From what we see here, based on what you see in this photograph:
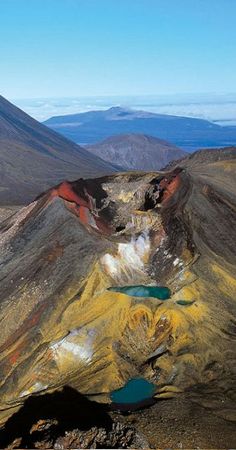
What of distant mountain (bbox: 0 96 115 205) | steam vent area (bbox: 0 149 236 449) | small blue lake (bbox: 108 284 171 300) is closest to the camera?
steam vent area (bbox: 0 149 236 449)

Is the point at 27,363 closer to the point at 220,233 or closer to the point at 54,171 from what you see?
the point at 220,233

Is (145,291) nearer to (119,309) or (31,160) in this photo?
(119,309)

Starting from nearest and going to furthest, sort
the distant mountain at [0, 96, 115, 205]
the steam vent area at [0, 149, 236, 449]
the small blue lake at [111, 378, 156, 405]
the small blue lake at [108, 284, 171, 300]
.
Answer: the steam vent area at [0, 149, 236, 449]
the small blue lake at [111, 378, 156, 405]
the small blue lake at [108, 284, 171, 300]
the distant mountain at [0, 96, 115, 205]

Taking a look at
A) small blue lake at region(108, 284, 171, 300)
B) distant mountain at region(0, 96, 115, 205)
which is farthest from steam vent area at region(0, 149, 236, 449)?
distant mountain at region(0, 96, 115, 205)

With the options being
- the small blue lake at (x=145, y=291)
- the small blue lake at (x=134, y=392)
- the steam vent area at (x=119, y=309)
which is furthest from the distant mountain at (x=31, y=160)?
the small blue lake at (x=134, y=392)

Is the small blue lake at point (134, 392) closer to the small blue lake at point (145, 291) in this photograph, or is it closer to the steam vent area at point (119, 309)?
the steam vent area at point (119, 309)

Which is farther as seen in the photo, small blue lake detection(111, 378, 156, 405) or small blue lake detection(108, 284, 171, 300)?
small blue lake detection(108, 284, 171, 300)

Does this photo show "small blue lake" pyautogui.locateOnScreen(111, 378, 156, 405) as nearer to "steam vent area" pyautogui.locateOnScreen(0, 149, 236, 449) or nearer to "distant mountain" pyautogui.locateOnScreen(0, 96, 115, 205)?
"steam vent area" pyautogui.locateOnScreen(0, 149, 236, 449)
